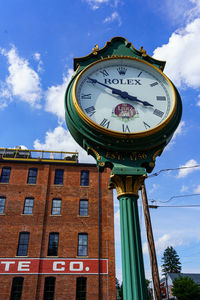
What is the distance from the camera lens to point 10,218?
20.3 metres

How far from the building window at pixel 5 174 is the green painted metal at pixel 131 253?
20.4m

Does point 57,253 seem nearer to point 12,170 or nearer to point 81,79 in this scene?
point 12,170

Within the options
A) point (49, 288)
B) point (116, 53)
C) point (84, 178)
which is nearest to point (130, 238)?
point (116, 53)

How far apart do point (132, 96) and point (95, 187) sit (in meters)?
18.6

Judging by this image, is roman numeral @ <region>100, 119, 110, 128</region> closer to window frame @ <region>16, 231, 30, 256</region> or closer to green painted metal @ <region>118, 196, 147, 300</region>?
green painted metal @ <region>118, 196, 147, 300</region>

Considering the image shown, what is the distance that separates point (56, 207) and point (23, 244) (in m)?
3.80

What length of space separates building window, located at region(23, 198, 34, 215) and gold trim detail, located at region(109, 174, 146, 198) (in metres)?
18.6

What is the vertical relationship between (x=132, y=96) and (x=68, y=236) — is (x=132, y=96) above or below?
below

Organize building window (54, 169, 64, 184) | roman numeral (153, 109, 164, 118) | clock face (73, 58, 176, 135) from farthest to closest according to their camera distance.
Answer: building window (54, 169, 64, 184) < roman numeral (153, 109, 164, 118) < clock face (73, 58, 176, 135)

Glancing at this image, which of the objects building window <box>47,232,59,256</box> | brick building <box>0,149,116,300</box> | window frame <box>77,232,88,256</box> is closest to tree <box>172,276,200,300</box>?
brick building <box>0,149,116,300</box>

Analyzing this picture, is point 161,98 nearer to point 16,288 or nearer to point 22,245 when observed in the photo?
point 22,245

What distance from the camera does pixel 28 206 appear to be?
21016 mm

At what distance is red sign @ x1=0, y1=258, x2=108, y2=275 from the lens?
18.6m

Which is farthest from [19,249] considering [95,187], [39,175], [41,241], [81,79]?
[81,79]
